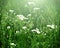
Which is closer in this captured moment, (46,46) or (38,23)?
(46,46)

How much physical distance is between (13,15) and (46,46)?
1079 mm

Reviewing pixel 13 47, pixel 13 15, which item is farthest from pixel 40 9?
pixel 13 47

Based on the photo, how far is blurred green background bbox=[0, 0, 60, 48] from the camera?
14.3 feet

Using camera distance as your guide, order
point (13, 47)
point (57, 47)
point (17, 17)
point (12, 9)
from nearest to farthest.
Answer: point (13, 47) < point (57, 47) < point (17, 17) < point (12, 9)

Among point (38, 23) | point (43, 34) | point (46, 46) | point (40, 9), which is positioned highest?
point (40, 9)

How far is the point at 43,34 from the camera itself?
14.6 ft

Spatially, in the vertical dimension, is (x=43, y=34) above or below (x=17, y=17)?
below

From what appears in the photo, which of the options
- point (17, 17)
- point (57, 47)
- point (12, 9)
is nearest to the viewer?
point (57, 47)

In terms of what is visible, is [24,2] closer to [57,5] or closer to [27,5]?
[27,5]

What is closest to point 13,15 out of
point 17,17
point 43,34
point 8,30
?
point 17,17

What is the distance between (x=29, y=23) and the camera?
187 inches

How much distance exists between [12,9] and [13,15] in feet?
0.91

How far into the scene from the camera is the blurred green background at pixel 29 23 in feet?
14.3

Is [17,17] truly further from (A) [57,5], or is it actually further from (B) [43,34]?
(A) [57,5]
